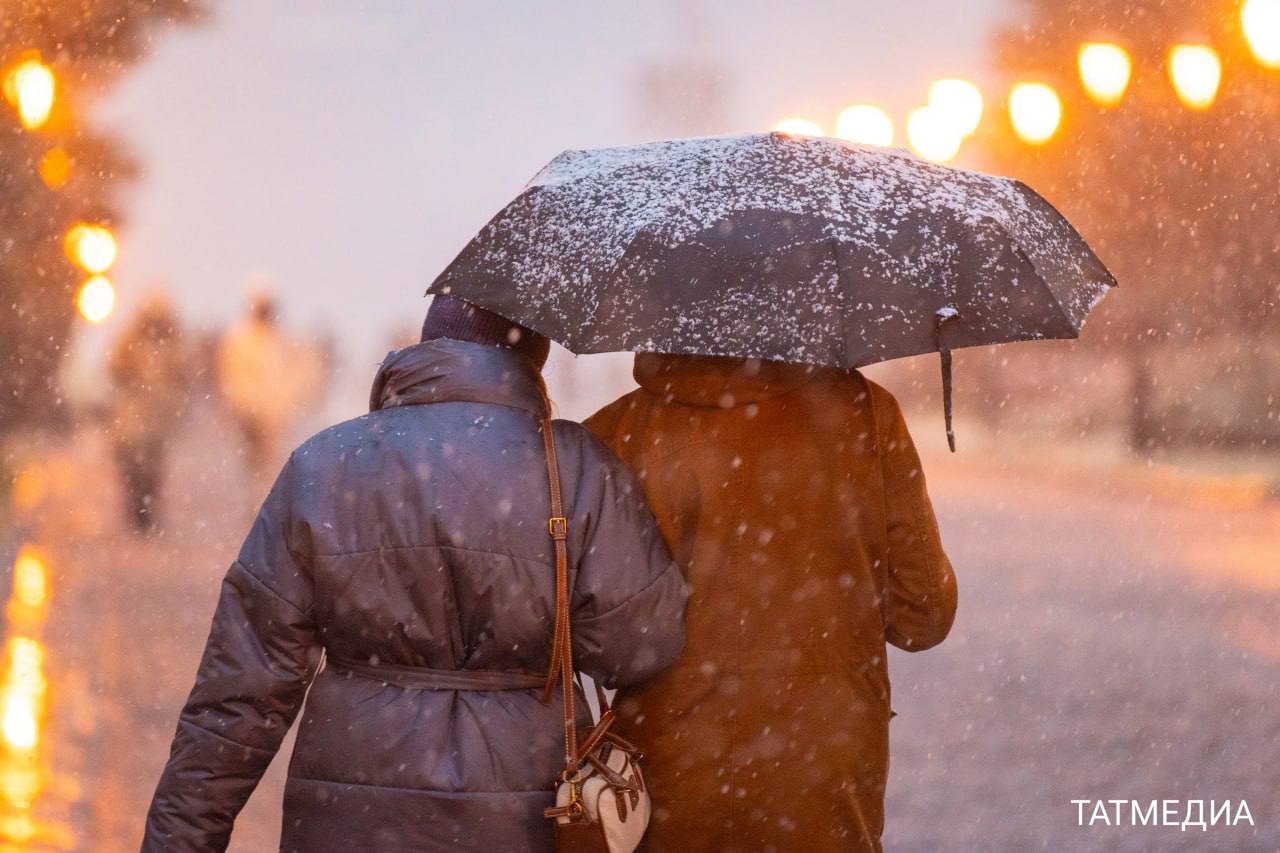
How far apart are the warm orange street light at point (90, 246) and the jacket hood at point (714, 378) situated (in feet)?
73.5

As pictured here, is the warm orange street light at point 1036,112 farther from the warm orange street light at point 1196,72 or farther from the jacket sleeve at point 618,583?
the jacket sleeve at point 618,583

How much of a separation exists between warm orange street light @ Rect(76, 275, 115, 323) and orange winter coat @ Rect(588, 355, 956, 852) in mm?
23522

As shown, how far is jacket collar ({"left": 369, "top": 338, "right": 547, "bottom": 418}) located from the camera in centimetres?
274

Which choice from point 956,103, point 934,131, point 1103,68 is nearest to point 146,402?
point 934,131

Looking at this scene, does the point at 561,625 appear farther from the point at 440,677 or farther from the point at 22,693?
the point at 22,693

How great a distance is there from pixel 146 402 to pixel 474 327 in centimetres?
1029

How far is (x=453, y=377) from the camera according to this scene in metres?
2.75

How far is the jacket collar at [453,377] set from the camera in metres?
2.74

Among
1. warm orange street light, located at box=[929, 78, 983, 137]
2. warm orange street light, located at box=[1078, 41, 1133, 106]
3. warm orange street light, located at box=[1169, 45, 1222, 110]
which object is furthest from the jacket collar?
warm orange street light, located at box=[1169, 45, 1222, 110]

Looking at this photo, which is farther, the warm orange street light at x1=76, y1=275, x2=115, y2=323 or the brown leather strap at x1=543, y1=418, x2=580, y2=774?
the warm orange street light at x1=76, y1=275, x2=115, y2=323

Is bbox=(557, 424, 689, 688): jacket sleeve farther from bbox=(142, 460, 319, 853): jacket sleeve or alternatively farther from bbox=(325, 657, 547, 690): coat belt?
bbox=(142, 460, 319, 853): jacket sleeve

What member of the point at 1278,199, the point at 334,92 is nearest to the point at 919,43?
the point at 1278,199

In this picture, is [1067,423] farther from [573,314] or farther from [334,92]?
[573,314]

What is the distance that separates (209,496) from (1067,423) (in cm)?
1365
